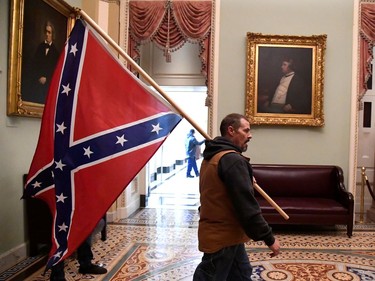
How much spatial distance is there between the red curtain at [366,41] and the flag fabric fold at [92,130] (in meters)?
4.88

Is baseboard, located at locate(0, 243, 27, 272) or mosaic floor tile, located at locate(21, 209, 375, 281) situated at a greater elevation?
baseboard, located at locate(0, 243, 27, 272)

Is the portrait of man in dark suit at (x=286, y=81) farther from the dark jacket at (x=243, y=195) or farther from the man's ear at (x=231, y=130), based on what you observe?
the dark jacket at (x=243, y=195)

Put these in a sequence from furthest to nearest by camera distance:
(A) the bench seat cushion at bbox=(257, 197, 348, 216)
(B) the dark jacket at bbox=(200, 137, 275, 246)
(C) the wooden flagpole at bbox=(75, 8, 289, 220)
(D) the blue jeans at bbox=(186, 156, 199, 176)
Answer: (D) the blue jeans at bbox=(186, 156, 199, 176), (A) the bench seat cushion at bbox=(257, 197, 348, 216), (C) the wooden flagpole at bbox=(75, 8, 289, 220), (B) the dark jacket at bbox=(200, 137, 275, 246)

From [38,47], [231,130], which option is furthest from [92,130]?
[38,47]

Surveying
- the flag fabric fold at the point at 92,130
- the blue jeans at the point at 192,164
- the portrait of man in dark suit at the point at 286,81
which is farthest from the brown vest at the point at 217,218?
the blue jeans at the point at 192,164

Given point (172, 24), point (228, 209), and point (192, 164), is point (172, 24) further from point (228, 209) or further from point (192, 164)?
point (192, 164)

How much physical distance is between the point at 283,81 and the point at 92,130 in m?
4.60

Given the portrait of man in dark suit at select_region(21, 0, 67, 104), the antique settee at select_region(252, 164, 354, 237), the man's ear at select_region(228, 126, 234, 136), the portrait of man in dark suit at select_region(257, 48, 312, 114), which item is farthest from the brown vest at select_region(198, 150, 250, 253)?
the portrait of man in dark suit at select_region(257, 48, 312, 114)

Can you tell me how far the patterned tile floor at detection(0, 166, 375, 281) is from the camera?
3947mm

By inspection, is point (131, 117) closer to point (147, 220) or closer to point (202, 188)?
A: point (202, 188)

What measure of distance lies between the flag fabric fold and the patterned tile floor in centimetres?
160

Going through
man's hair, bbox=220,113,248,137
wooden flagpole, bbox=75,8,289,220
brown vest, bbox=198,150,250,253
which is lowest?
brown vest, bbox=198,150,250,253

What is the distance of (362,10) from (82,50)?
18.1 ft

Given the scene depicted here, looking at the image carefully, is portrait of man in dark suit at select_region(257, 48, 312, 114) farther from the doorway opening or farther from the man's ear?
the man's ear
